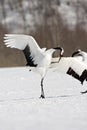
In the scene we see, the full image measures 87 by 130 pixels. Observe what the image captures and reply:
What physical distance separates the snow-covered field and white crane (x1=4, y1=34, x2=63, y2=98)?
50cm

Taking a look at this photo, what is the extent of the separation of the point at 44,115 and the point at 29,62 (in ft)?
8.63

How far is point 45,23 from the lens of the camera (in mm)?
39094

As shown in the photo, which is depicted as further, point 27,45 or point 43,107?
point 27,45

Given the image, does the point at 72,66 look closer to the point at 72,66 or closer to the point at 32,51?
the point at 72,66

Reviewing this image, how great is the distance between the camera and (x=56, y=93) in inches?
424

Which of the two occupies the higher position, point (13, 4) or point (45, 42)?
point (45, 42)

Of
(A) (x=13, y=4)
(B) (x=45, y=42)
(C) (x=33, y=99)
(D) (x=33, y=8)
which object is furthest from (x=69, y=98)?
(A) (x=13, y=4)

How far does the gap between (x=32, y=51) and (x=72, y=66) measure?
2.29 ft

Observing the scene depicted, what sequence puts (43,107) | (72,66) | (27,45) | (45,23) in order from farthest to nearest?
(45,23) → (72,66) → (27,45) → (43,107)

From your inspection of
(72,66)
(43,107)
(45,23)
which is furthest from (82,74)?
(45,23)

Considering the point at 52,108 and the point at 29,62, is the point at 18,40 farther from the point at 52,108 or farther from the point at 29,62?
the point at 52,108

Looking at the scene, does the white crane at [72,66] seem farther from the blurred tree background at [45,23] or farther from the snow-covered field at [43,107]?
the blurred tree background at [45,23]

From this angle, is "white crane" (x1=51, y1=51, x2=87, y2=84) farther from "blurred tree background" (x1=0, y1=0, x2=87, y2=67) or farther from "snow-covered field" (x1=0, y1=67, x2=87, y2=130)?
"blurred tree background" (x1=0, y1=0, x2=87, y2=67)

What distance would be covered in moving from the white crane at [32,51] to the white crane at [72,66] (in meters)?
0.17
